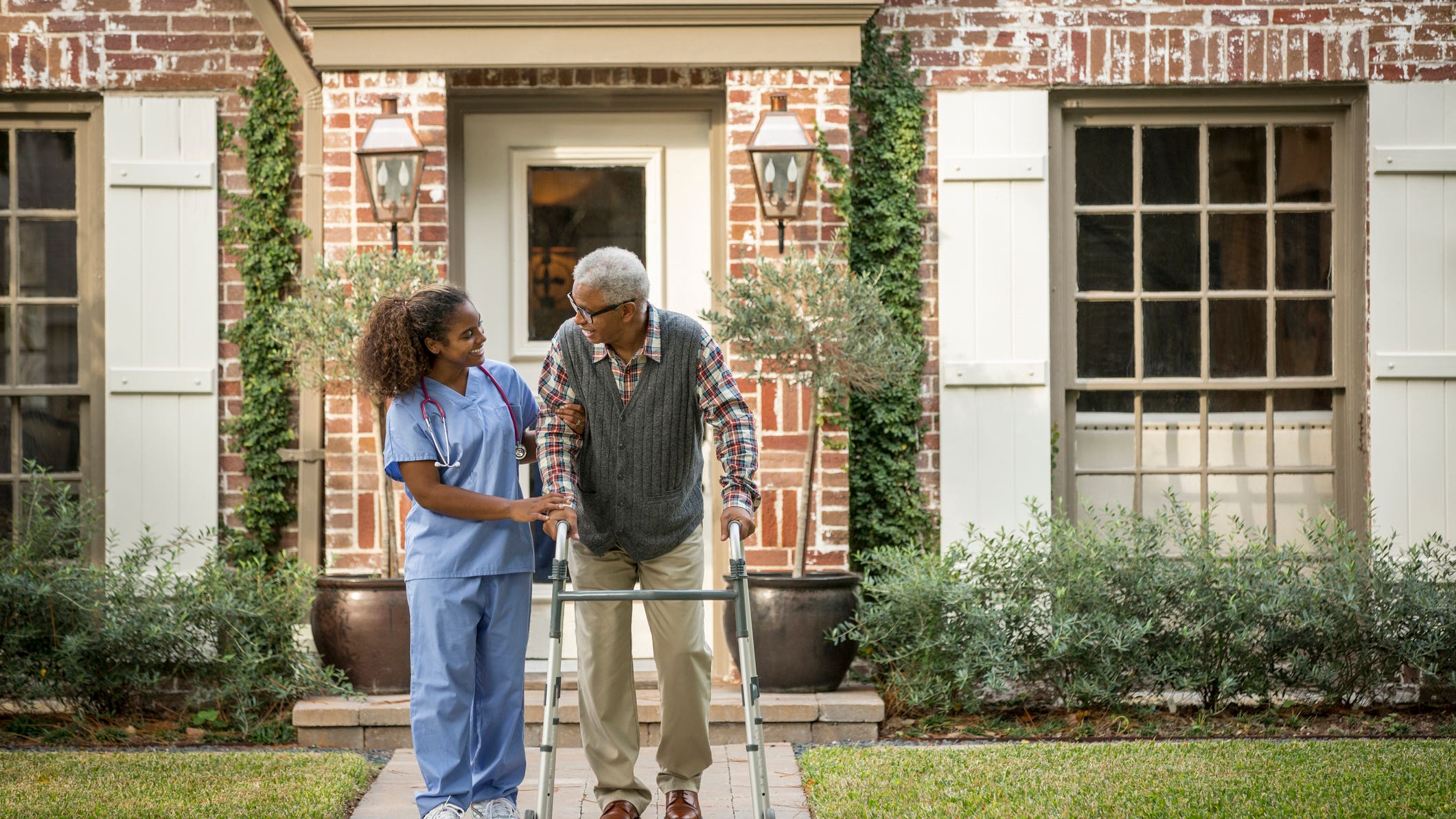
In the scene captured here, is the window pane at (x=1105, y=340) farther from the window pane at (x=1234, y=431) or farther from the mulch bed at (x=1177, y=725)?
the mulch bed at (x=1177, y=725)

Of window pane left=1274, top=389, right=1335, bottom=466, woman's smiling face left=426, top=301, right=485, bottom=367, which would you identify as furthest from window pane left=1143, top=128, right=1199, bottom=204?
woman's smiling face left=426, top=301, right=485, bottom=367

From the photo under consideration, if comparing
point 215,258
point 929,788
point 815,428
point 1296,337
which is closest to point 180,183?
point 215,258

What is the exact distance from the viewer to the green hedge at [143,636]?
553 cm

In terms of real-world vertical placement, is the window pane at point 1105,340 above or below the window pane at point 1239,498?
above

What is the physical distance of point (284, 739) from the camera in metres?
5.51

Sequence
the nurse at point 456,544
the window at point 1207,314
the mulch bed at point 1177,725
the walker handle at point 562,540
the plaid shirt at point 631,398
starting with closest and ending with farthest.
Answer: the walker handle at point 562,540
the nurse at point 456,544
the plaid shirt at point 631,398
the mulch bed at point 1177,725
the window at point 1207,314

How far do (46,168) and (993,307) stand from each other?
445cm

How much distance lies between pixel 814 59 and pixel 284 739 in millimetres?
3590

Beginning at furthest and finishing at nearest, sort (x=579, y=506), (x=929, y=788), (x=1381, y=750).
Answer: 1. (x=1381, y=750)
2. (x=929, y=788)
3. (x=579, y=506)

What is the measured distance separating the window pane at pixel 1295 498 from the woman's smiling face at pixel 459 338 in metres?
4.32

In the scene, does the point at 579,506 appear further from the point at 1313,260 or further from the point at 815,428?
the point at 1313,260

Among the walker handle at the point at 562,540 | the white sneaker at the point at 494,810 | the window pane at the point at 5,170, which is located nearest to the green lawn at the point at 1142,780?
the white sneaker at the point at 494,810

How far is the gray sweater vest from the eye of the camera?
3.99m

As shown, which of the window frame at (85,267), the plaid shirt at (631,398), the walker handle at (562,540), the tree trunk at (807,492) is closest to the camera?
the walker handle at (562,540)
